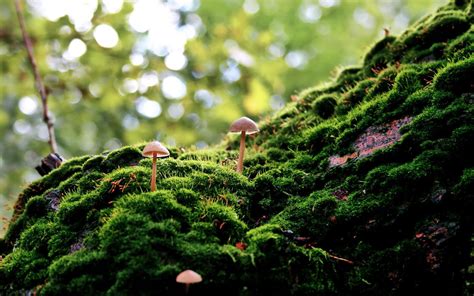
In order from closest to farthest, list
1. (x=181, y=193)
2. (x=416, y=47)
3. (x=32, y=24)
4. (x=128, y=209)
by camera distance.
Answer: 1. (x=128, y=209)
2. (x=181, y=193)
3. (x=416, y=47)
4. (x=32, y=24)

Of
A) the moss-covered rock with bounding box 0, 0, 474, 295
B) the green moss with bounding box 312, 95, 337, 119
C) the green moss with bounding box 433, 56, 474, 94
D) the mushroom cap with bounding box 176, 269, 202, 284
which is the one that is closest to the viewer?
the mushroom cap with bounding box 176, 269, 202, 284

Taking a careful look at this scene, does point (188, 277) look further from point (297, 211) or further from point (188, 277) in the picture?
point (297, 211)

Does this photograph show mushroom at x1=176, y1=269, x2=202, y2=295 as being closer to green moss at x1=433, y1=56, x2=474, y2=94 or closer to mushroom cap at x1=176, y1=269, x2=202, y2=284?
mushroom cap at x1=176, y1=269, x2=202, y2=284

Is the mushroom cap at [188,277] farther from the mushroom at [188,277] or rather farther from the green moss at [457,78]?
the green moss at [457,78]

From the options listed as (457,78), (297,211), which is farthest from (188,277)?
(457,78)

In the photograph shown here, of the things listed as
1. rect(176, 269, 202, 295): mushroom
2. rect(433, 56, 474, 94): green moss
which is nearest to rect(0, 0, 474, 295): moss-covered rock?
rect(433, 56, 474, 94): green moss

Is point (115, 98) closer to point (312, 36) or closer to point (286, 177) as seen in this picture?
point (286, 177)

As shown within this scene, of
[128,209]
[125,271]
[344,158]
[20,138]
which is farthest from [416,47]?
[20,138]
